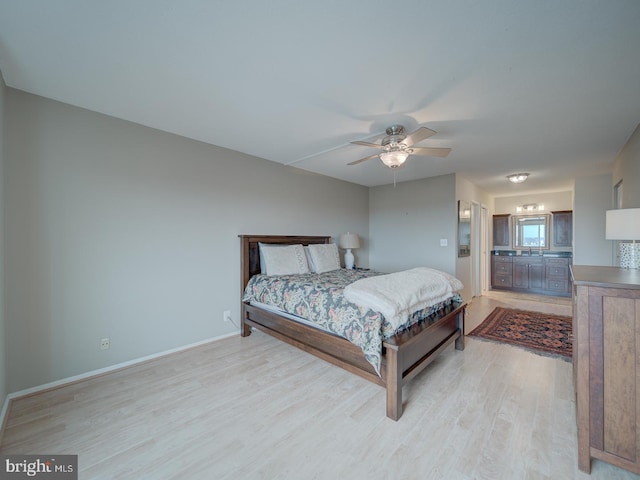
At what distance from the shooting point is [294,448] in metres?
1.61

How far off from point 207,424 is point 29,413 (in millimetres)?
1345

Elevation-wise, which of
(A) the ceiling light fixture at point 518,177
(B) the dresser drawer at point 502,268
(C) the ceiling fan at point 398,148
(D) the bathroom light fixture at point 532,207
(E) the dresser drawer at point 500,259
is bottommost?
(B) the dresser drawer at point 502,268

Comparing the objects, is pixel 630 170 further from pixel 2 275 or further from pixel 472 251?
pixel 2 275

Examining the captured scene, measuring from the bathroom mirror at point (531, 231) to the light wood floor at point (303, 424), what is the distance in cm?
502

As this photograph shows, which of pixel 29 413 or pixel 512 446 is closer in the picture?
pixel 512 446

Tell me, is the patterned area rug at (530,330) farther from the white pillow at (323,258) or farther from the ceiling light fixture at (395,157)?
the ceiling light fixture at (395,157)

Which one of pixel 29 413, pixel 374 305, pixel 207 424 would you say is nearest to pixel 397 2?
pixel 374 305

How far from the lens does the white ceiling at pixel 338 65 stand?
1374mm

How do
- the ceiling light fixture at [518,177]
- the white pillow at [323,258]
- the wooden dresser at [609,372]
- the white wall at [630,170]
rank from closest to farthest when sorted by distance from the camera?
the wooden dresser at [609,372] < the white wall at [630,170] < the white pillow at [323,258] < the ceiling light fixture at [518,177]

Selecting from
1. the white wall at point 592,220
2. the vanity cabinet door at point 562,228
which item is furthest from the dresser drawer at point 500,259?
the white wall at point 592,220

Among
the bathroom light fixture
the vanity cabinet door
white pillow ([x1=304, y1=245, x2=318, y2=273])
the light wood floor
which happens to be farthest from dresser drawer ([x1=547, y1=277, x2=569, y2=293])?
white pillow ([x1=304, y1=245, x2=318, y2=273])

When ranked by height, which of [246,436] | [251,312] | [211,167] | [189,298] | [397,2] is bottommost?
[246,436]

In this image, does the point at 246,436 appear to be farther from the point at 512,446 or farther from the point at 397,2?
the point at 397,2

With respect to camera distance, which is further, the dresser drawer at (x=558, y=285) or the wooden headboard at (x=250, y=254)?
the dresser drawer at (x=558, y=285)
